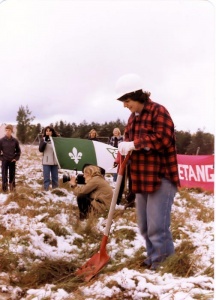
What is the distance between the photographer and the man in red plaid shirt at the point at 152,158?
260 cm

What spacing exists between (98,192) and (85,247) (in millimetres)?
895

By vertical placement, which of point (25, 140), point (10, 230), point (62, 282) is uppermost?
point (25, 140)

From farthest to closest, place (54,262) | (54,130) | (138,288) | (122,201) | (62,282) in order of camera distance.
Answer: (54,130)
(122,201)
(54,262)
(62,282)
(138,288)

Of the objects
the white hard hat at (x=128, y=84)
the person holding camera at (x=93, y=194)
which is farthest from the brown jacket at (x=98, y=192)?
the white hard hat at (x=128, y=84)

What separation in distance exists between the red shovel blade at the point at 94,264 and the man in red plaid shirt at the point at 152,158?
32cm

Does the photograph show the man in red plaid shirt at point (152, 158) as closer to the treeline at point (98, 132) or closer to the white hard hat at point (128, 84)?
the white hard hat at point (128, 84)

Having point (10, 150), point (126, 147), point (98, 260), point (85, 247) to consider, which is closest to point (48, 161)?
point (10, 150)

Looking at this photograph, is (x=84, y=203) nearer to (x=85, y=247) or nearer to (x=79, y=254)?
(x=85, y=247)

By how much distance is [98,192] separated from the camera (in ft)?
13.0

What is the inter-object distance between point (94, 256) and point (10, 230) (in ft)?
2.57

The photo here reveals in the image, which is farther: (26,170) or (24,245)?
(26,170)

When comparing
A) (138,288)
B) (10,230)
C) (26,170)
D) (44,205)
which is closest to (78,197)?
(44,205)

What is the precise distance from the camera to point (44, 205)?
4.11m

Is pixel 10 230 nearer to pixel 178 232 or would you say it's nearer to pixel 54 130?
pixel 178 232
